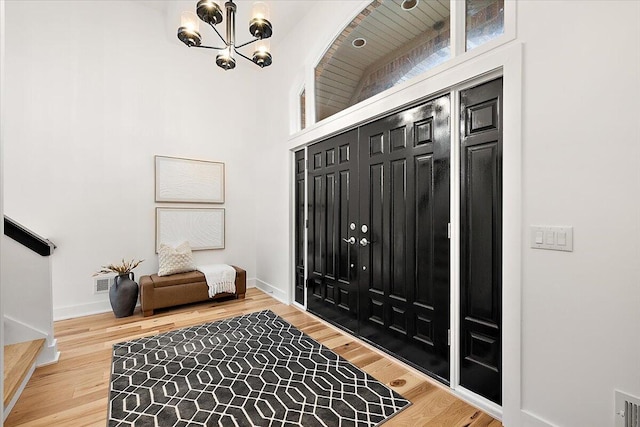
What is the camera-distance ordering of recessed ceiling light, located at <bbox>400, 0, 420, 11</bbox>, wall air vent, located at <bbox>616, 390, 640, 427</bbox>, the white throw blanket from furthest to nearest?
1. the white throw blanket
2. recessed ceiling light, located at <bbox>400, 0, 420, 11</bbox>
3. wall air vent, located at <bbox>616, 390, 640, 427</bbox>

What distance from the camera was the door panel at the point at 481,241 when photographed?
1816mm

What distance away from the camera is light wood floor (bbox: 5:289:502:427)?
1.79m

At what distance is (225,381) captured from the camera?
7.03 feet

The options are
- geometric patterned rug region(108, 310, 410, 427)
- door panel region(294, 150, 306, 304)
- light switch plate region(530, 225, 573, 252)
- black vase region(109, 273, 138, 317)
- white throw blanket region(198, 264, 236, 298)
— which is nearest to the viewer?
light switch plate region(530, 225, 573, 252)

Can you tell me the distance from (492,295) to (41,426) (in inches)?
A: 109

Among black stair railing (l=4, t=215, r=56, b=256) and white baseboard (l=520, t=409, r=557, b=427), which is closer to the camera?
white baseboard (l=520, t=409, r=557, b=427)

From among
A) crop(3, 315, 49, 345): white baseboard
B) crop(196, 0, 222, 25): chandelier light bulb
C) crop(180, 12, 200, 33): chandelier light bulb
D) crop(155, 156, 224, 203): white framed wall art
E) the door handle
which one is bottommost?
crop(3, 315, 49, 345): white baseboard

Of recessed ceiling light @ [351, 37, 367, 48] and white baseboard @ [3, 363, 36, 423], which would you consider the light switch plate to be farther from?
white baseboard @ [3, 363, 36, 423]

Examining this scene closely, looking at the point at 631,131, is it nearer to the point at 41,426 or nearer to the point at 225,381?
the point at 225,381

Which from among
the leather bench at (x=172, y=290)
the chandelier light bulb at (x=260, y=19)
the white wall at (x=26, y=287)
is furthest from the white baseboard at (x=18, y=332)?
the chandelier light bulb at (x=260, y=19)

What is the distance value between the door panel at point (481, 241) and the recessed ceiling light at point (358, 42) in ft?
4.57

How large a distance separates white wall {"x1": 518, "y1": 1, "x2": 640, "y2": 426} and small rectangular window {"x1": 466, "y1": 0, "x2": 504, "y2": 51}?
0.21m

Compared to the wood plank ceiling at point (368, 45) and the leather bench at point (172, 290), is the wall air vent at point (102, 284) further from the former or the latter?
the wood plank ceiling at point (368, 45)

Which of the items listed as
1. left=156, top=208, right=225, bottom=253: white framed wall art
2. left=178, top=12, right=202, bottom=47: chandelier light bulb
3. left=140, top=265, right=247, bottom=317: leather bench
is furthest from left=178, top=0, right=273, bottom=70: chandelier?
left=140, top=265, right=247, bottom=317: leather bench
